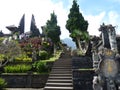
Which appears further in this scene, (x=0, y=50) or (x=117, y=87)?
(x=0, y=50)

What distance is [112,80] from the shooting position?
1182 cm

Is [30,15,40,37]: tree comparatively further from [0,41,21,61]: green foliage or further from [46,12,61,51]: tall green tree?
[0,41,21,61]: green foliage

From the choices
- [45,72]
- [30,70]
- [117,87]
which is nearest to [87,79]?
[117,87]

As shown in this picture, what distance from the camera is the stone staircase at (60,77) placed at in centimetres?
1705

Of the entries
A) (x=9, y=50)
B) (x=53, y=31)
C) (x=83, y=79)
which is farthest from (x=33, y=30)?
(x=83, y=79)

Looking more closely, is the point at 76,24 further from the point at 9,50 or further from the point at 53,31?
the point at 9,50

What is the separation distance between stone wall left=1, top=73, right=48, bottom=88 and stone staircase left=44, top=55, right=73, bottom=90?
4.10ft

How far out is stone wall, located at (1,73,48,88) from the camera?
2014cm

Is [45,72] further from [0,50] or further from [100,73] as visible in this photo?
[100,73]

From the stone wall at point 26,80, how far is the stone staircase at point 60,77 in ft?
4.10

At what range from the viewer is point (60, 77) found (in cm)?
1850

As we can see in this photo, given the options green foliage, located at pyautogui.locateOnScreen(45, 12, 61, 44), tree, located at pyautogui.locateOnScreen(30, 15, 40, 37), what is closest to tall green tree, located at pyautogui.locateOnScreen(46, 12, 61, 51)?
green foliage, located at pyautogui.locateOnScreen(45, 12, 61, 44)

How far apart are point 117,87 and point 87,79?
12.8 ft

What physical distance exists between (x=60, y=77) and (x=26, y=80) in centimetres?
351
